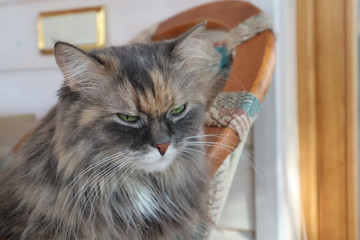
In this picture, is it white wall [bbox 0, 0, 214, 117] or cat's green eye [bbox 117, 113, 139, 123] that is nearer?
cat's green eye [bbox 117, 113, 139, 123]

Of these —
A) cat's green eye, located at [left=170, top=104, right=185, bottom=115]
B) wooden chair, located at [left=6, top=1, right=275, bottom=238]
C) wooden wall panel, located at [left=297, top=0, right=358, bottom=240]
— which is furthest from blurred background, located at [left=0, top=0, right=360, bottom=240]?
cat's green eye, located at [left=170, top=104, right=185, bottom=115]

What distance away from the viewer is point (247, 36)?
118 cm

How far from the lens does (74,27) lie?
1.73 meters

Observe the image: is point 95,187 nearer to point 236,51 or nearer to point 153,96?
point 153,96

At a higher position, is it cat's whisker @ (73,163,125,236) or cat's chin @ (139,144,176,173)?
cat's chin @ (139,144,176,173)

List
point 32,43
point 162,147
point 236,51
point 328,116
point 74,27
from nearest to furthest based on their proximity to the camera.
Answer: point 162,147 → point 236,51 → point 328,116 → point 74,27 → point 32,43

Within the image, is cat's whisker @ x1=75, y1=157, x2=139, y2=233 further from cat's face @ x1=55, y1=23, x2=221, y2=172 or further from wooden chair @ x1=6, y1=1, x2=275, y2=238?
wooden chair @ x1=6, y1=1, x2=275, y2=238

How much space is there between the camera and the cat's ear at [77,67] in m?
0.73

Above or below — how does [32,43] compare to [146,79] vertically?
below

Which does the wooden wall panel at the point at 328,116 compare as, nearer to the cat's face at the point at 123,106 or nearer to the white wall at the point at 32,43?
the white wall at the point at 32,43

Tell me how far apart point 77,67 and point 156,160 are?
10.2 inches

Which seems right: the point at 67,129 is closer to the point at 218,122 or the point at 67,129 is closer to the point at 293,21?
the point at 218,122

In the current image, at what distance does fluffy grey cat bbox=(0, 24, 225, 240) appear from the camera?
77cm

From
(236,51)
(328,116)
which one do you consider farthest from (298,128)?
(236,51)
